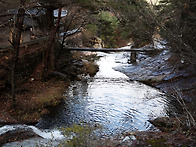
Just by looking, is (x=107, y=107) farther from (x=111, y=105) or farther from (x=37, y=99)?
(x=37, y=99)

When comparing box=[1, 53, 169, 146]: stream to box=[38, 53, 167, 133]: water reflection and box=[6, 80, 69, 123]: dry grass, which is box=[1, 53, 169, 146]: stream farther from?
box=[6, 80, 69, 123]: dry grass

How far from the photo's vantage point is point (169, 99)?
14.9m

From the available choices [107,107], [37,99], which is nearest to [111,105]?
[107,107]

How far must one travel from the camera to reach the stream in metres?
10.9

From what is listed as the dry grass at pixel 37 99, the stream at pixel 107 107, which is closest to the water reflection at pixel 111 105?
the stream at pixel 107 107

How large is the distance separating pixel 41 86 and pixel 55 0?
238 inches

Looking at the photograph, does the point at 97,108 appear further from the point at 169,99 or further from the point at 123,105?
the point at 169,99

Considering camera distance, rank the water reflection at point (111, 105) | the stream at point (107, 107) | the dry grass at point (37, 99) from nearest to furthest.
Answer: the stream at point (107, 107), the water reflection at point (111, 105), the dry grass at point (37, 99)

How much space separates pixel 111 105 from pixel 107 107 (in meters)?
0.42

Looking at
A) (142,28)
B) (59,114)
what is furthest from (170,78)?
(59,114)

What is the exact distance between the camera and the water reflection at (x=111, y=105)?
37.4ft

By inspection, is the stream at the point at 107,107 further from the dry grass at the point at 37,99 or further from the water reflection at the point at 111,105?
the dry grass at the point at 37,99

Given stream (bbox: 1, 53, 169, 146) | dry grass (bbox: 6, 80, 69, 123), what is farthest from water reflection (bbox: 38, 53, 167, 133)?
dry grass (bbox: 6, 80, 69, 123)

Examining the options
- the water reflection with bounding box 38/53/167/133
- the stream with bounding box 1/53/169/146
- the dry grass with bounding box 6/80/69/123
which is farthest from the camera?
the dry grass with bounding box 6/80/69/123
